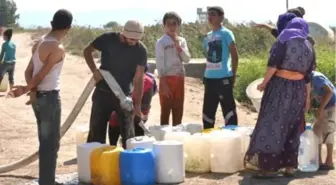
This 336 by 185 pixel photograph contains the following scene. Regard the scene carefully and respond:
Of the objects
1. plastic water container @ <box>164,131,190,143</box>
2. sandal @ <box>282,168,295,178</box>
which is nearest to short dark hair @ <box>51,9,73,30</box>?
plastic water container @ <box>164,131,190,143</box>

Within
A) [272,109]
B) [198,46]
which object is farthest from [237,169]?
[198,46]

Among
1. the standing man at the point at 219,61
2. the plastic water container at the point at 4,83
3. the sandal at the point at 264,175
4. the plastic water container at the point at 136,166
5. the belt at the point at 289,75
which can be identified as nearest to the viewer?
the plastic water container at the point at 136,166

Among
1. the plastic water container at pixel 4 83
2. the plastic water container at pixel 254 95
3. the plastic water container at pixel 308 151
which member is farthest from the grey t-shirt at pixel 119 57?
the plastic water container at pixel 4 83

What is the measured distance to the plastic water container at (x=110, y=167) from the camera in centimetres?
645

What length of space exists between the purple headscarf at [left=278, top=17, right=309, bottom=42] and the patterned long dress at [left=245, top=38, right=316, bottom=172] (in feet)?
0.16

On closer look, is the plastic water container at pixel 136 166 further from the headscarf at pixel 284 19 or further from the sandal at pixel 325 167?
the sandal at pixel 325 167

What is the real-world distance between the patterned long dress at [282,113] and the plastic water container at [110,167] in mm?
1325

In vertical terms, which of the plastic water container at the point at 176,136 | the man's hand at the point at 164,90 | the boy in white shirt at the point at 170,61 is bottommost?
the plastic water container at the point at 176,136

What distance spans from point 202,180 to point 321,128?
1442 mm

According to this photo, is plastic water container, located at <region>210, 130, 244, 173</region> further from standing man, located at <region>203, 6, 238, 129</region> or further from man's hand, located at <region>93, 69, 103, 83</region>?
man's hand, located at <region>93, 69, 103, 83</region>

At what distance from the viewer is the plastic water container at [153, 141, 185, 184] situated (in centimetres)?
651

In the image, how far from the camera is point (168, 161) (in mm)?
6523

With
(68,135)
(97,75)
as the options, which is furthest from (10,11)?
(97,75)

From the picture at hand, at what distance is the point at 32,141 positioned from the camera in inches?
373
